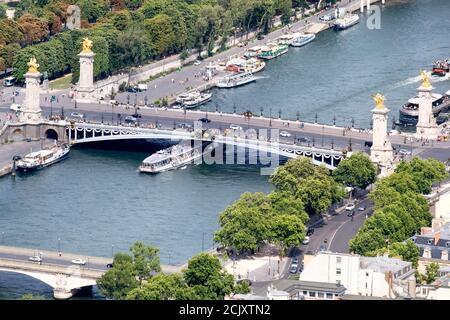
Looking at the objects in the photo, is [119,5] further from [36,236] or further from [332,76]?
[36,236]

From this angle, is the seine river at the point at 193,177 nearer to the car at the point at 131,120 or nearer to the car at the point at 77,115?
the car at the point at 131,120

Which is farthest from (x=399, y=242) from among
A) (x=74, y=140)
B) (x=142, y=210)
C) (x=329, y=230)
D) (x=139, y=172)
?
(x=74, y=140)

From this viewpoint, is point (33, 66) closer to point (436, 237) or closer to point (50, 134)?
point (50, 134)

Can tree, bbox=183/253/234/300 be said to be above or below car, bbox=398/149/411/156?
below

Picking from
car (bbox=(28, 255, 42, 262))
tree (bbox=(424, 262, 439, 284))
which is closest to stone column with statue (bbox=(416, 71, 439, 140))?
tree (bbox=(424, 262, 439, 284))

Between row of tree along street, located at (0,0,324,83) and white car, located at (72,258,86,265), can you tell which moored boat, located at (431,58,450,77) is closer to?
row of tree along street, located at (0,0,324,83)

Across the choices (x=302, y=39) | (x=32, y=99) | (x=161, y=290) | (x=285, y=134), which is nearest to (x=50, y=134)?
(x=32, y=99)
